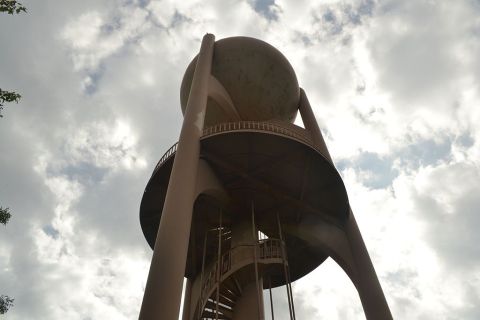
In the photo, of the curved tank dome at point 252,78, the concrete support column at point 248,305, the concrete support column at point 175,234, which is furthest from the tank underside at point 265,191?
the curved tank dome at point 252,78

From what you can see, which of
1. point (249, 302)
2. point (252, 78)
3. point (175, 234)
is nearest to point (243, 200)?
point (249, 302)

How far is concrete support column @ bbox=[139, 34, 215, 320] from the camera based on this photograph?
7156mm

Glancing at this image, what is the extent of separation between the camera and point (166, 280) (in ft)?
24.5

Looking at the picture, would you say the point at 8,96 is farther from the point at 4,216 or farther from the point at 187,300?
the point at 187,300

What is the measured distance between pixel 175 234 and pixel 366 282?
7.68 meters

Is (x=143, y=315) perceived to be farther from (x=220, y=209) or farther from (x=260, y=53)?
(x=260, y=53)

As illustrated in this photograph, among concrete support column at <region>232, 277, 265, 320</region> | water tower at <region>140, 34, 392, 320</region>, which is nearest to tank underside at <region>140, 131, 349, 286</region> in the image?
water tower at <region>140, 34, 392, 320</region>

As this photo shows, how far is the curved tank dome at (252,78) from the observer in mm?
18516

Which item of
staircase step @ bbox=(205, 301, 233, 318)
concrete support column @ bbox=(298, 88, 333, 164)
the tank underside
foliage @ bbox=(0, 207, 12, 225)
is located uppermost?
concrete support column @ bbox=(298, 88, 333, 164)

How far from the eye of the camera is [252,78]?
18781mm

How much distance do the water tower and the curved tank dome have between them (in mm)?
53

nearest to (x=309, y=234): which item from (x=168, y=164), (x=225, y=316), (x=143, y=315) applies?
(x=225, y=316)

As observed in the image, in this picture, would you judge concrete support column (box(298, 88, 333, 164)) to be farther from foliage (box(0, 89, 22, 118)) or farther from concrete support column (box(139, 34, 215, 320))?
foliage (box(0, 89, 22, 118))

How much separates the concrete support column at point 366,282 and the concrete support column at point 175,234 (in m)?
7.09
